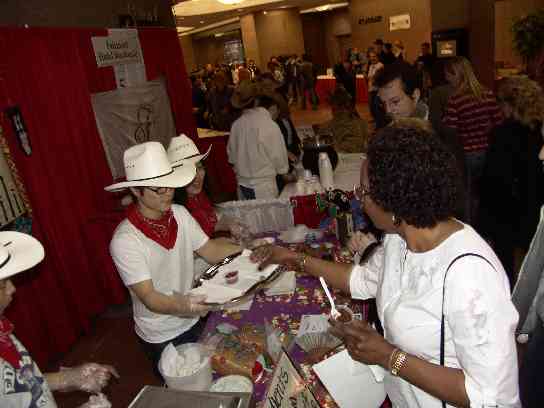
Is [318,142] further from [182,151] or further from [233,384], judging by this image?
[233,384]

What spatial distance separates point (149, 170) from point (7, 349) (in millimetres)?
995

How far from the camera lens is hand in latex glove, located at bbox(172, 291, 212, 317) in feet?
6.59

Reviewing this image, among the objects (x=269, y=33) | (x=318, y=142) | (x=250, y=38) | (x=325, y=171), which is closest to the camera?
(x=325, y=171)

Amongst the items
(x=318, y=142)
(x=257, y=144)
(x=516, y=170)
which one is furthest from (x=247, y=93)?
(x=516, y=170)

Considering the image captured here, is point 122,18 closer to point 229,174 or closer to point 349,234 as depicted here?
point 229,174

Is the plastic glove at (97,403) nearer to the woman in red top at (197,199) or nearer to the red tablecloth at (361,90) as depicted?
the woman in red top at (197,199)

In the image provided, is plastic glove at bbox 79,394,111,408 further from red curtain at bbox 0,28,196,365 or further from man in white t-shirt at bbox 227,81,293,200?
man in white t-shirt at bbox 227,81,293,200

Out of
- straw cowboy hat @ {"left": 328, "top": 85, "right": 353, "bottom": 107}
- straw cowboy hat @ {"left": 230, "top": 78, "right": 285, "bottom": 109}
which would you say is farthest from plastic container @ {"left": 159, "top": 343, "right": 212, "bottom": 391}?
straw cowboy hat @ {"left": 328, "top": 85, "right": 353, "bottom": 107}

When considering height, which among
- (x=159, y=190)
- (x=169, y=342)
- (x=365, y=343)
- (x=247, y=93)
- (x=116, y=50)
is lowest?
(x=169, y=342)

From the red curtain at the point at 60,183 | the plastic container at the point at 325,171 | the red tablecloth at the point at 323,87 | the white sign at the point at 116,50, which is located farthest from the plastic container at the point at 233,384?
the red tablecloth at the point at 323,87

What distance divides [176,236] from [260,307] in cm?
62

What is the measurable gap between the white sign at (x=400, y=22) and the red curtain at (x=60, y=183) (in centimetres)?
1281

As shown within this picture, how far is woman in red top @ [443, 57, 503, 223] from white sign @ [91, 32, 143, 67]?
380 cm

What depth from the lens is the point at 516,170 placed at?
9.82ft
